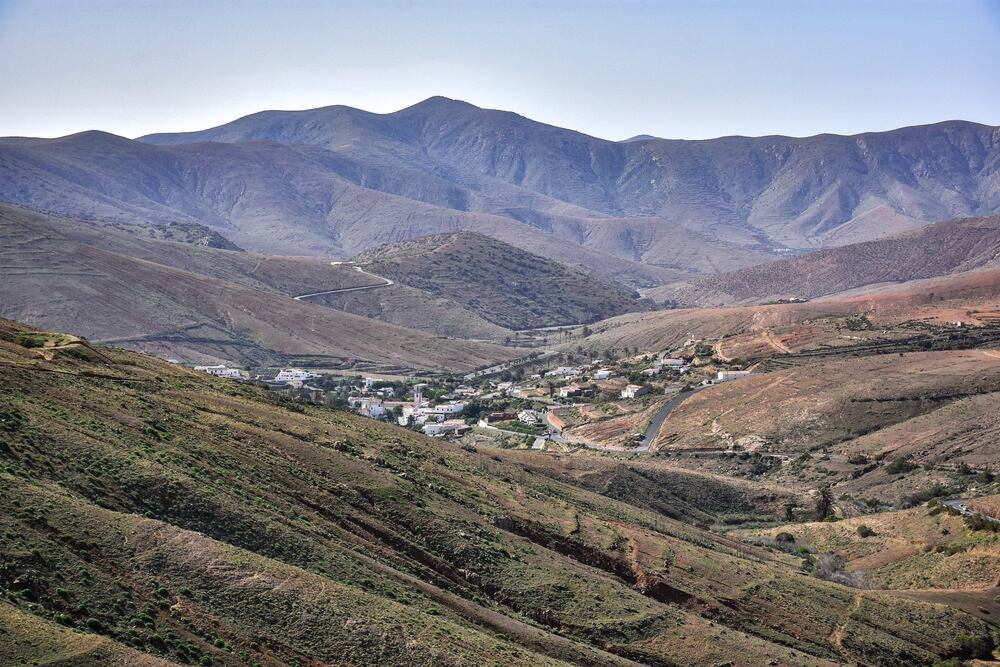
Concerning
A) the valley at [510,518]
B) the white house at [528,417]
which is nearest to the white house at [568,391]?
the valley at [510,518]

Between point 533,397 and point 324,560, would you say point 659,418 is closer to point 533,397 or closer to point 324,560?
point 533,397

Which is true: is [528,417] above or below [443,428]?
above

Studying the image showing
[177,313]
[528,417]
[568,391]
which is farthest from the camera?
[177,313]

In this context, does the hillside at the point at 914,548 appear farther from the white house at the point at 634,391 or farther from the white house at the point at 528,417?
the white house at the point at 634,391

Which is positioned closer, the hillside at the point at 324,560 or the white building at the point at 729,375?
the hillside at the point at 324,560

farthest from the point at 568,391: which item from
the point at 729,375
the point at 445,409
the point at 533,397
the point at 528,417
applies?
the point at 729,375

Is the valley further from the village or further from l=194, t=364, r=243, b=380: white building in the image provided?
l=194, t=364, r=243, b=380: white building
